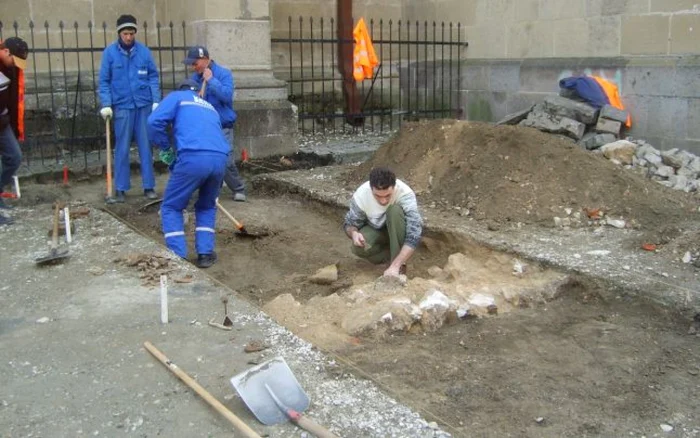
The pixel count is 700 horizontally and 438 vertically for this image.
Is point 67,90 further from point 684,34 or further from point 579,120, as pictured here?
point 684,34

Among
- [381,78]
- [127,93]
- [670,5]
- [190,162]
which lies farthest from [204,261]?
Answer: [381,78]

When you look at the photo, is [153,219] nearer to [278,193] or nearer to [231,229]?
[231,229]

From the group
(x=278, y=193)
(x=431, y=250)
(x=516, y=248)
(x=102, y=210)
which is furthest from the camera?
(x=278, y=193)

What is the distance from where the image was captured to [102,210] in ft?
23.8

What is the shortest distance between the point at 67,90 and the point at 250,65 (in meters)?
2.45

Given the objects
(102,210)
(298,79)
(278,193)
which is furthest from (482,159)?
(298,79)

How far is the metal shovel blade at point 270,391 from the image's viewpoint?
3.05 meters

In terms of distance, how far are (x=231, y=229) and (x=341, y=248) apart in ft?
3.96

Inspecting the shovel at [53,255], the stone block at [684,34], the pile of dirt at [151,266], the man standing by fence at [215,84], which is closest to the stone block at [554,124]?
the stone block at [684,34]

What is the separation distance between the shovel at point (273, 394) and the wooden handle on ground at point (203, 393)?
10 centimetres

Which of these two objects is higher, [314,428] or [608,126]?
[608,126]

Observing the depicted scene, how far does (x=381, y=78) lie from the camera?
41.0 ft

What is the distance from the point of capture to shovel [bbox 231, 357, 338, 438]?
303 centimetres

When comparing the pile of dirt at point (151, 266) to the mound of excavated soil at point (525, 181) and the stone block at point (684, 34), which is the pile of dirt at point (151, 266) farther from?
the stone block at point (684, 34)
